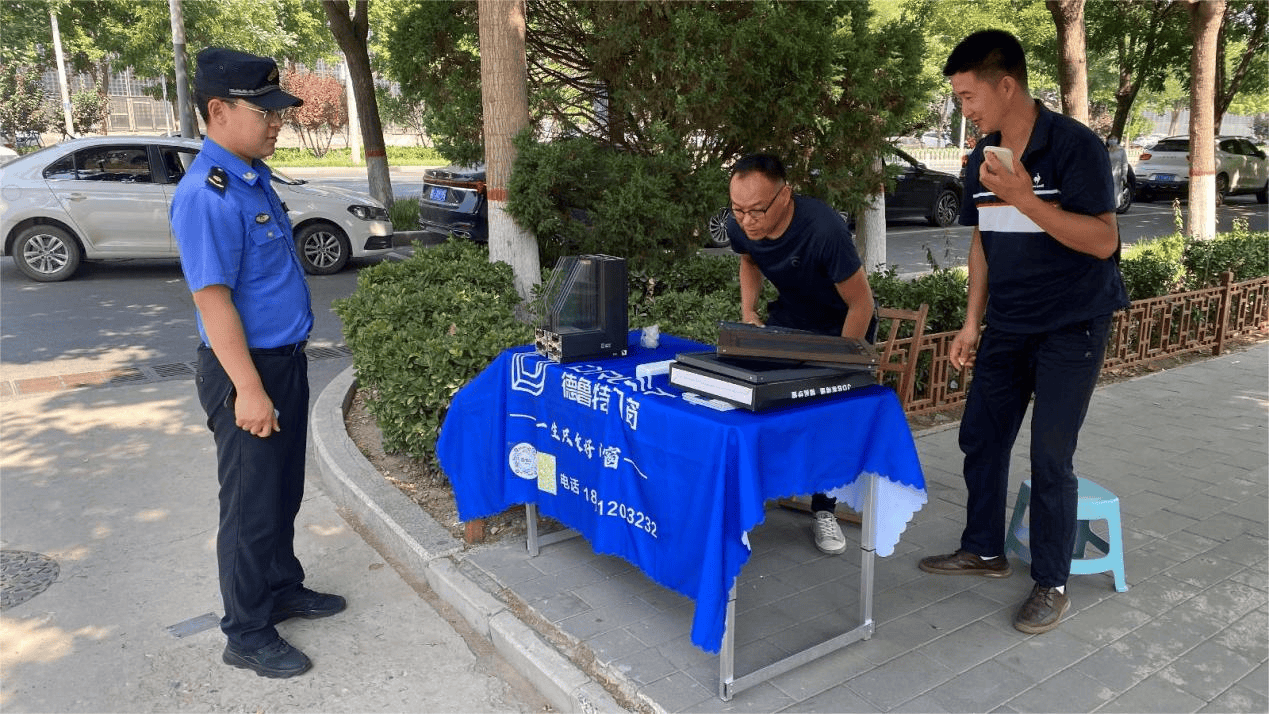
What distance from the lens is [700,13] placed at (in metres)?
5.84

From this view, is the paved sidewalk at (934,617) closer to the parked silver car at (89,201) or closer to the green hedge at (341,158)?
the parked silver car at (89,201)

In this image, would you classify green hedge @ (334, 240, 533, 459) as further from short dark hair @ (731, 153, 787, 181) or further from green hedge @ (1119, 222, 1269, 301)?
green hedge @ (1119, 222, 1269, 301)

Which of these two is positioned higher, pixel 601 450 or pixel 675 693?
pixel 601 450

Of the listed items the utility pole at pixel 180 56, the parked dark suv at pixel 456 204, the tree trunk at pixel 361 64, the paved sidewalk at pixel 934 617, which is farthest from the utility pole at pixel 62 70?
the paved sidewalk at pixel 934 617

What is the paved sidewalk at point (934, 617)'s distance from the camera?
9.62ft

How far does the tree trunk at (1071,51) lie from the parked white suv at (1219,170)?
17.8 m

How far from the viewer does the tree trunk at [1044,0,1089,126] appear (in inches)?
344

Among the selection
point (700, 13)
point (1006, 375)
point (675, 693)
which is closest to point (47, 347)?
point (700, 13)

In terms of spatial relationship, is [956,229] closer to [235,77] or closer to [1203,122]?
[1203,122]

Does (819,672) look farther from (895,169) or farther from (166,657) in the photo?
(895,169)

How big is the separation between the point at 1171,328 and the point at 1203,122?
11.9 ft

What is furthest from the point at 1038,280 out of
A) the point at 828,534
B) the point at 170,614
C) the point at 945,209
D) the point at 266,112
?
the point at 945,209

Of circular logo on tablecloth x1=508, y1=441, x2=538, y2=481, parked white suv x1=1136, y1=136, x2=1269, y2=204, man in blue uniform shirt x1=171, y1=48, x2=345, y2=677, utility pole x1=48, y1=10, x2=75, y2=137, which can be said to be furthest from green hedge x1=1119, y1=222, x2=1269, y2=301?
utility pole x1=48, y1=10, x2=75, y2=137

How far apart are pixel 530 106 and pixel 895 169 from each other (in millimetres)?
2633
